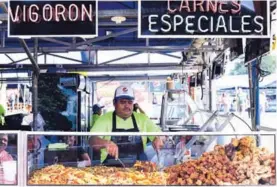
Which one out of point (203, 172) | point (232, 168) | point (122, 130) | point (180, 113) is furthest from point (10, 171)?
point (180, 113)

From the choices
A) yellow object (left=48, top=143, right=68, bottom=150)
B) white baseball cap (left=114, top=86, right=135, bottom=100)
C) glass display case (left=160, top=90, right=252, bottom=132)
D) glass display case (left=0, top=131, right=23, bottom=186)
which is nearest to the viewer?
glass display case (left=0, top=131, right=23, bottom=186)

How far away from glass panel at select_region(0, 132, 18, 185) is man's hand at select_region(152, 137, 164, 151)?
1.11m

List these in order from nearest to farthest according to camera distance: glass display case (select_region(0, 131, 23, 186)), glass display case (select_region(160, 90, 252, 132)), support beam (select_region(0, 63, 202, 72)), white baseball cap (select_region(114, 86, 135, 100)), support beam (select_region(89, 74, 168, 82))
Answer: glass display case (select_region(0, 131, 23, 186)) → white baseball cap (select_region(114, 86, 135, 100)) → glass display case (select_region(160, 90, 252, 132)) → support beam (select_region(0, 63, 202, 72)) → support beam (select_region(89, 74, 168, 82))

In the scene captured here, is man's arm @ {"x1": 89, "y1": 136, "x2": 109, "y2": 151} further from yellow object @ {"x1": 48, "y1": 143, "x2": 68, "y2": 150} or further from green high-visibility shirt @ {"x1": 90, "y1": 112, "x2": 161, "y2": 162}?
green high-visibility shirt @ {"x1": 90, "y1": 112, "x2": 161, "y2": 162}

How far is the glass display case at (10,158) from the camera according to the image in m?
3.57

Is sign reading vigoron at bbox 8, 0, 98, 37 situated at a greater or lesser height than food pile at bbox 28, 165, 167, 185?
greater

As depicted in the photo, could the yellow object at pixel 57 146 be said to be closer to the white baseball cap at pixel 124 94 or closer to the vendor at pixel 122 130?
the vendor at pixel 122 130

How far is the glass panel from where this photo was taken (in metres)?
3.58

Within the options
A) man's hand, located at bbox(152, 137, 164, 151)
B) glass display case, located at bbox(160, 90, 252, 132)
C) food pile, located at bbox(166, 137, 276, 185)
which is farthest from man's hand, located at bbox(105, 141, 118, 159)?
glass display case, located at bbox(160, 90, 252, 132)

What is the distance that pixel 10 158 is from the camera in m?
3.60

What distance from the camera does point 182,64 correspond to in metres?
9.09

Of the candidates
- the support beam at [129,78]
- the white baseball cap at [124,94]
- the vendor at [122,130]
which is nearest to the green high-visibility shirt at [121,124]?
the vendor at [122,130]

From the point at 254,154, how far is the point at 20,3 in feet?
7.46

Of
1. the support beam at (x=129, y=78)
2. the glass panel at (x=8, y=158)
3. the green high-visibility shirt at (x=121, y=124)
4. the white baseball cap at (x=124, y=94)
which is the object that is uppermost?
the support beam at (x=129, y=78)
